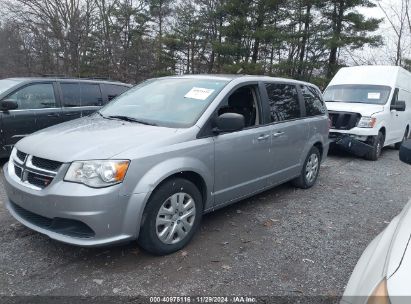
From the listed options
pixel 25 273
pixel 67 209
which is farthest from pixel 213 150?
pixel 25 273

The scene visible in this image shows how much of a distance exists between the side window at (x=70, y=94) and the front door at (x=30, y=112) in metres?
0.21

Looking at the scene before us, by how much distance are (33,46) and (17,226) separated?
21.8m

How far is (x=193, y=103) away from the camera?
392cm

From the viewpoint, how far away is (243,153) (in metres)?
4.13

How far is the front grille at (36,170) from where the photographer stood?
303 centimetres

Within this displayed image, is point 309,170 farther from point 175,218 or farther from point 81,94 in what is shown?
point 81,94

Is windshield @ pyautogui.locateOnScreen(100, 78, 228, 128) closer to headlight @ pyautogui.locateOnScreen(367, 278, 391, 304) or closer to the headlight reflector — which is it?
headlight @ pyautogui.locateOnScreen(367, 278, 391, 304)

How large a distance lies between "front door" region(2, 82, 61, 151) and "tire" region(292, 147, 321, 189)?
4.63 metres

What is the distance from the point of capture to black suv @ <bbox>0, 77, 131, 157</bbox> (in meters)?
6.23

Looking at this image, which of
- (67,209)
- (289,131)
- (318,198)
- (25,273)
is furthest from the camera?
(318,198)

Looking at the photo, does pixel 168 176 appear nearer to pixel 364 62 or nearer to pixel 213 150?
pixel 213 150

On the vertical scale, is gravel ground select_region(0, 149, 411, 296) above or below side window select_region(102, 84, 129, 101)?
below

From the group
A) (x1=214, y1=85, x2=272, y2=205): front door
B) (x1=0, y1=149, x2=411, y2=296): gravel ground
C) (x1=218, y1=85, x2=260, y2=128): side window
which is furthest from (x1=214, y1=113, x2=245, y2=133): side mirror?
(x1=0, y1=149, x2=411, y2=296): gravel ground

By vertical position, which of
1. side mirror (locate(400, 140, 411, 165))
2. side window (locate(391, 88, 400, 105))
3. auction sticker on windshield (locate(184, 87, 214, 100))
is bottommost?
side mirror (locate(400, 140, 411, 165))
